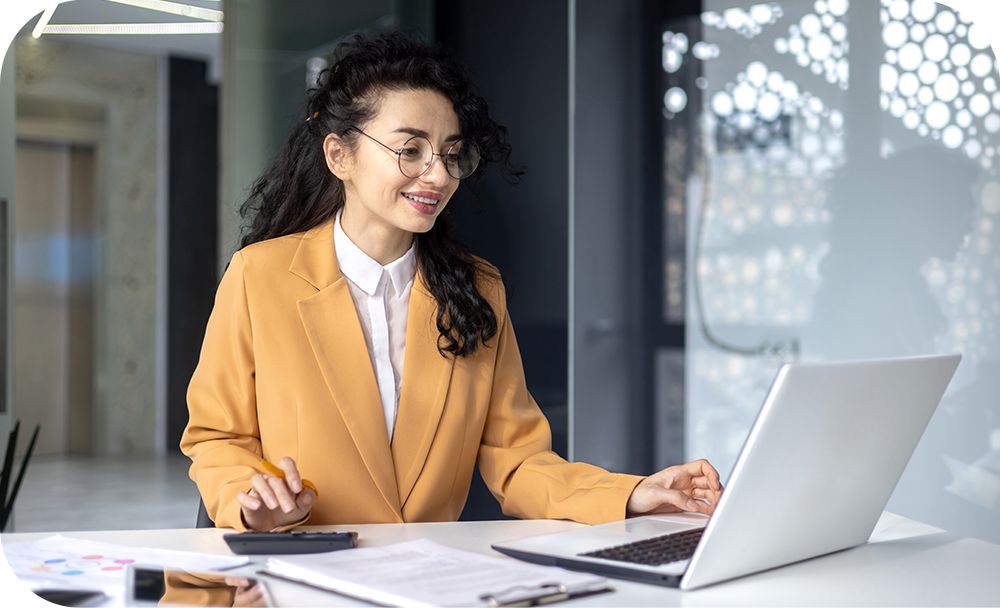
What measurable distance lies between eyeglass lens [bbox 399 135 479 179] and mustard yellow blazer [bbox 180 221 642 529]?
210 millimetres

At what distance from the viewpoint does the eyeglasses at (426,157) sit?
1.82 meters

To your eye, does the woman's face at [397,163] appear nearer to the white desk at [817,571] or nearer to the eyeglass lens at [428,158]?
the eyeglass lens at [428,158]

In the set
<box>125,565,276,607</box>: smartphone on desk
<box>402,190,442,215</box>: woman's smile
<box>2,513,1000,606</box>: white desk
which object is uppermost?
<box>402,190,442,215</box>: woman's smile

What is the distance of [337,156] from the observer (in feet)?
6.41

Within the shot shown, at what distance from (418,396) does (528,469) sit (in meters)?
0.22

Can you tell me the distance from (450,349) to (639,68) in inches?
96.1

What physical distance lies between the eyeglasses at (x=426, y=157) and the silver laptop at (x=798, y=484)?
2.30 ft

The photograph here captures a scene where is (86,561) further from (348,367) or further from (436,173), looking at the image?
(436,173)

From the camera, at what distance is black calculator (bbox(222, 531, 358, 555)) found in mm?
1274

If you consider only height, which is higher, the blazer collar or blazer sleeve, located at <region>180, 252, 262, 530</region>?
the blazer collar

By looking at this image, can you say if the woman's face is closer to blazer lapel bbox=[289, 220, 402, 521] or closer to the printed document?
Result: blazer lapel bbox=[289, 220, 402, 521]

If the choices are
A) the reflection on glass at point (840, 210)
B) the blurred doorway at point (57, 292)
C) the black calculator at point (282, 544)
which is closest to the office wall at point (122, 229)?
the blurred doorway at point (57, 292)

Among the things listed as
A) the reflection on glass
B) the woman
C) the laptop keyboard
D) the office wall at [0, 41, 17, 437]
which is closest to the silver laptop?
the laptop keyboard

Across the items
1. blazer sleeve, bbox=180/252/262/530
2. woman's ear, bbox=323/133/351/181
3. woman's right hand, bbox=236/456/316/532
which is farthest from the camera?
woman's ear, bbox=323/133/351/181
